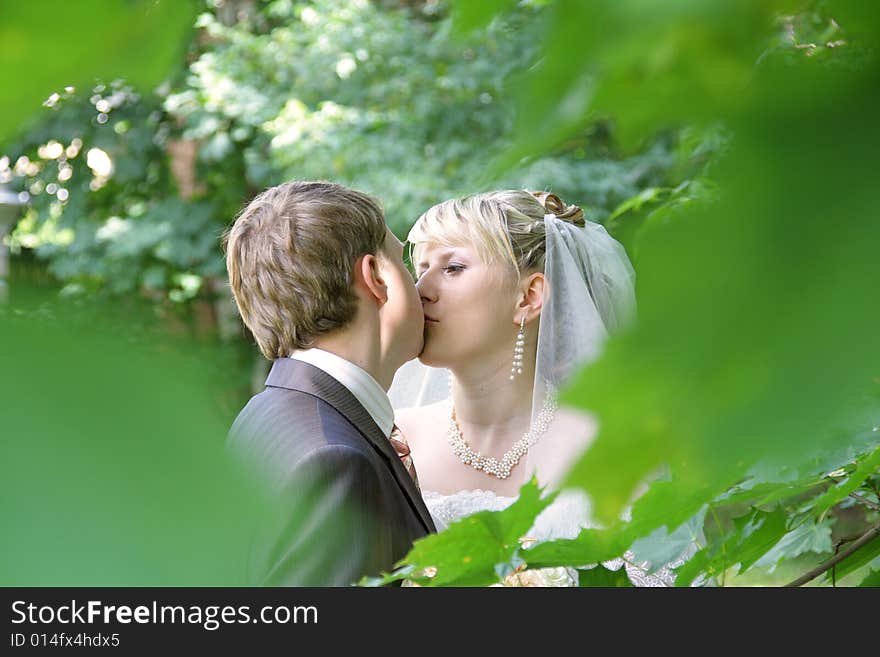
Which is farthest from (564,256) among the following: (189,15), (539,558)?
(189,15)

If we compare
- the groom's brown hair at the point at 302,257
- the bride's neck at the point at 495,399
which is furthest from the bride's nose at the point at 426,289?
the groom's brown hair at the point at 302,257

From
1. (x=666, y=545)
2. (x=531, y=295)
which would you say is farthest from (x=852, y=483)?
(x=531, y=295)

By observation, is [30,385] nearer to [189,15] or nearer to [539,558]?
[189,15]

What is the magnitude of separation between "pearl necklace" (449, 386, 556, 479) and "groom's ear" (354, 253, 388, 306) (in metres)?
0.70

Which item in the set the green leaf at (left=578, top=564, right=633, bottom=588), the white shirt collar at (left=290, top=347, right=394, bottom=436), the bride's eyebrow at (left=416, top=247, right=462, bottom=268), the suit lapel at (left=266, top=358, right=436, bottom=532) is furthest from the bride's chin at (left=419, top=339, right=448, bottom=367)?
the green leaf at (left=578, top=564, right=633, bottom=588)

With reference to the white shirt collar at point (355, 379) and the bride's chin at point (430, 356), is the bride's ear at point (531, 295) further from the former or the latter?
the white shirt collar at point (355, 379)

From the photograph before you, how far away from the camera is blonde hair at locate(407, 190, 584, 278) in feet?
8.90

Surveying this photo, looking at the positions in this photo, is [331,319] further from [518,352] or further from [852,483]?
[852,483]

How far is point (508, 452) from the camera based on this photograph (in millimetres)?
2779

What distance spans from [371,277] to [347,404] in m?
0.33

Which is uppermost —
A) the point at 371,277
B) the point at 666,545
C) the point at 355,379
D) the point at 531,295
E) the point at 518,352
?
the point at 531,295

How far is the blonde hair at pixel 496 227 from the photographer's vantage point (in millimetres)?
2713

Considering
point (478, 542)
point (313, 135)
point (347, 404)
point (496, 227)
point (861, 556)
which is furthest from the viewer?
point (313, 135)

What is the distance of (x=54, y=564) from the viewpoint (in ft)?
0.55
